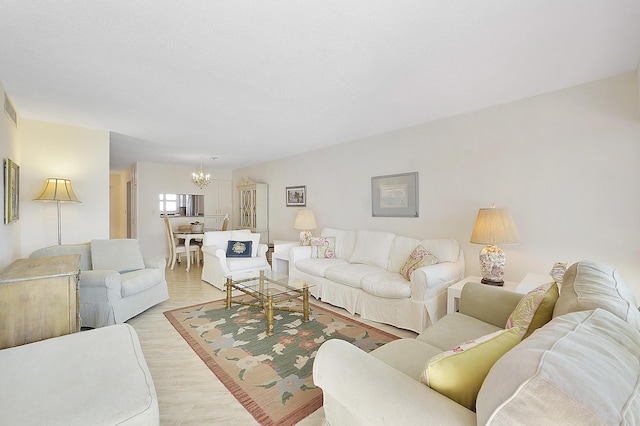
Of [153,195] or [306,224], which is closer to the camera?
[306,224]

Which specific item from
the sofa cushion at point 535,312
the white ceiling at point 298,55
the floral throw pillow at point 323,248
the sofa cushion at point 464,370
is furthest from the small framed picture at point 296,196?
the sofa cushion at point 464,370

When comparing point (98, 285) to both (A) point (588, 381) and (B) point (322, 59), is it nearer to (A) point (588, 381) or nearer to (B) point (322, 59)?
(B) point (322, 59)

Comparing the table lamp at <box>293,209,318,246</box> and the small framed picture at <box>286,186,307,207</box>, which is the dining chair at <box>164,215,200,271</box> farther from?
the table lamp at <box>293,209,318,246</box>

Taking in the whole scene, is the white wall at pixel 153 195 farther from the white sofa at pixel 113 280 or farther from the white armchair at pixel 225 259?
the white sofa at pixel 113 280

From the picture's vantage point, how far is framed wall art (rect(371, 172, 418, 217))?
12.2 ft

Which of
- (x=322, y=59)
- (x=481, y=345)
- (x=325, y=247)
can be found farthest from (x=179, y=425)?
(x=325, y=247)

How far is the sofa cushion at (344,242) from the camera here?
13.8ft

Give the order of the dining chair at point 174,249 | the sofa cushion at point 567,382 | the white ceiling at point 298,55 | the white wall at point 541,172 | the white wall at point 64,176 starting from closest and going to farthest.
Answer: the sofa cushion at point 567,382, the white ceiling at point 298,55, the white wall at point 541,172, the white wall at point 64,176, the dining chair at point 174,249

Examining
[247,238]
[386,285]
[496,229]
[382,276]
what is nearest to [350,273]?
[382,276]

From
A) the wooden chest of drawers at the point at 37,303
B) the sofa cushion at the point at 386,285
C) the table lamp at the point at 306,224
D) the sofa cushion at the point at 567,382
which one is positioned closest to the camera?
the sofa cushion at the point at 567,382

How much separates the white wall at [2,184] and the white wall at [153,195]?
3.16 meters

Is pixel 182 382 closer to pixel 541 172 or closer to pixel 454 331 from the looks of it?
pixel 454 331

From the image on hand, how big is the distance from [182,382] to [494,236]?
9.21 ft

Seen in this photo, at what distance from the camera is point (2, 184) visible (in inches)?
99.1
